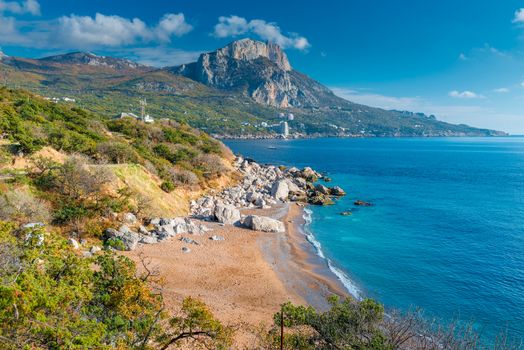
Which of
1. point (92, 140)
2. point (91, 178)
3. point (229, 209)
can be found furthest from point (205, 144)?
point (91, 178)

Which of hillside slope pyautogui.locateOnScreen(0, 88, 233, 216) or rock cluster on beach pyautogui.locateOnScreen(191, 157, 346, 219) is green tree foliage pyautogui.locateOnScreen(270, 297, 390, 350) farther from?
rock cluster on beach pyautogui.locateOnScreen(191, 157, 346, 219)

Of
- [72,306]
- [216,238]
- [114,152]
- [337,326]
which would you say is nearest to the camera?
[72,306]

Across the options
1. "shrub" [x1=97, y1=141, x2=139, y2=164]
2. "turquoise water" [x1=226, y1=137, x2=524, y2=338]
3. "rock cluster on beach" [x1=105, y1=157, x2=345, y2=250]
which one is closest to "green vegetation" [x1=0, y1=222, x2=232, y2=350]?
"rock cluster on beach" [x1=105, y1=157, x2=345, y2=250]

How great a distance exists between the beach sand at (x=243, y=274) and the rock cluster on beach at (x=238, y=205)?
116 centimetres

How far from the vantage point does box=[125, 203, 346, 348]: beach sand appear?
63.3 feet

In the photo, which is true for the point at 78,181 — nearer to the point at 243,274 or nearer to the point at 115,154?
the point at 115,154

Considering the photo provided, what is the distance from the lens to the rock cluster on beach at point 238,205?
2803cm

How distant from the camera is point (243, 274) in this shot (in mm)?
23938

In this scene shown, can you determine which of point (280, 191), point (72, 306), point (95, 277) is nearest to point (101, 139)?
point (280, 191)

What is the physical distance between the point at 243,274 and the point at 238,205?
19781 millimetres

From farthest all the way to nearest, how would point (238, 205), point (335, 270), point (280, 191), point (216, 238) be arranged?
point (280, 191) → point (238, 205) → point (216, 238) → point (335, 270)

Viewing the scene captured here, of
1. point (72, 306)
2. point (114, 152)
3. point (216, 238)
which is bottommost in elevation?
point (216, 238)

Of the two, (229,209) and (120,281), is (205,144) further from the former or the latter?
→ (120,281)

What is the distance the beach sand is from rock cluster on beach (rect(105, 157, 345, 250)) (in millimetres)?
1163
